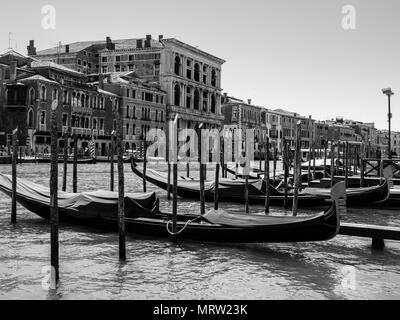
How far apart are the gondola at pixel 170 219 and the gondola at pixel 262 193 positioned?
5530 millimetres

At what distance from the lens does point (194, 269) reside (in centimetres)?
668

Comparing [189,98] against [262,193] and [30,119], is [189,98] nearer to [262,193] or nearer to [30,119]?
[30,119]

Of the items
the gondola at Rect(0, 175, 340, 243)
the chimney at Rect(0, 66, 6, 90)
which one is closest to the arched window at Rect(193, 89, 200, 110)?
the chimney at Rect(0, 66, 6, 90)

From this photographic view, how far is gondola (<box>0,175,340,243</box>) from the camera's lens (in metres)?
7.16

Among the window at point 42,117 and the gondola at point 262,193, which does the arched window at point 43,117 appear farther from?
the gondola at point 262,193

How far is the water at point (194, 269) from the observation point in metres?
5.65

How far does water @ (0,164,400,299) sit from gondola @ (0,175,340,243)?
21 centimetres

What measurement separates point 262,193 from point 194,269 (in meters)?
8.18

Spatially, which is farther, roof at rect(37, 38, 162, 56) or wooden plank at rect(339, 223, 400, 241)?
roof at rect(37, 38, 162, 56)

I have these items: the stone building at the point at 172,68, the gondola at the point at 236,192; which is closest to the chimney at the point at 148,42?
the stone building at the point at 172,68

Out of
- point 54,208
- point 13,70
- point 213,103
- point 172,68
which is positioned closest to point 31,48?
point 172,68

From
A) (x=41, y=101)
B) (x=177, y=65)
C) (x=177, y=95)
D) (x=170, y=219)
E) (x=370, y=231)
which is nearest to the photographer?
(x=370, y=231)

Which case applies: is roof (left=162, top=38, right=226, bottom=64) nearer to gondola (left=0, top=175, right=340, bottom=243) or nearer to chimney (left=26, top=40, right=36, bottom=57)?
chimney (left=26, top=40, right=36, bottom=57)

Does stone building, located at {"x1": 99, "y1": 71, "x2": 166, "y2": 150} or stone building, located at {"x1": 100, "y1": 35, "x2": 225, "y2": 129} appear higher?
stone building, located at {"x1": 100, "y1": 35, "x2": 225, "y2": 129}
